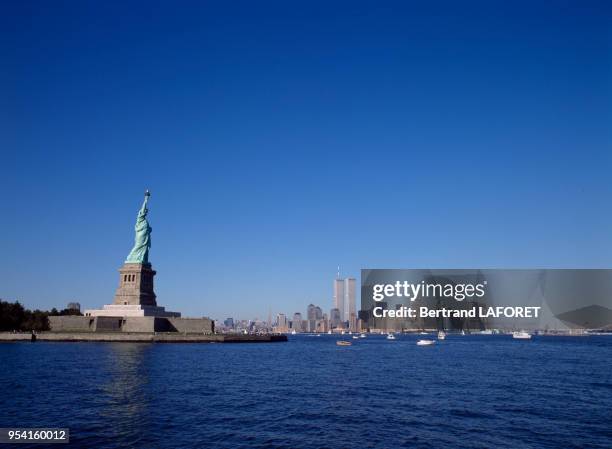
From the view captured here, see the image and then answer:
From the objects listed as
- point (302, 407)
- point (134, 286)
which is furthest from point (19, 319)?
point (302, 407)

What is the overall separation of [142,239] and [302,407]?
305ft

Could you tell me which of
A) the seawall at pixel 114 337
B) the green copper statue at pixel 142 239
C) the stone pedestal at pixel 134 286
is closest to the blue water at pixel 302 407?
the seawall at pixel 114 337

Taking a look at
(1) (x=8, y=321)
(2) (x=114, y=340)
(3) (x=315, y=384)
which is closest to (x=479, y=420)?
(3) (x=315, y=384)

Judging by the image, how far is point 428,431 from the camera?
27.5 m

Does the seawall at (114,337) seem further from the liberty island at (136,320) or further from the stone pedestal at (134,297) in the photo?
the stone pedestal at (134,297)

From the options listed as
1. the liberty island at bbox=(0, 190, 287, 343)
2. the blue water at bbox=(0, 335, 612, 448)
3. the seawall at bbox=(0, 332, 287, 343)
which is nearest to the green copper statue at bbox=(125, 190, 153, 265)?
the liberty island at bbox=(0, 190, 287, 343)

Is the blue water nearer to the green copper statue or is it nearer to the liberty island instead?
the liberty island

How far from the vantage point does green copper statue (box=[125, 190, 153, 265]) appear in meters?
117

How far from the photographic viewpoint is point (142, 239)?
390ft

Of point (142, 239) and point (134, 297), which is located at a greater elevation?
point (142, 239)

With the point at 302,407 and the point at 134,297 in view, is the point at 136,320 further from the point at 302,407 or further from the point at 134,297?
the point at 302,407

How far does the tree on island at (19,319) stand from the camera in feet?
396

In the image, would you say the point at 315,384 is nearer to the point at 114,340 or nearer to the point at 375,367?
the point at 375,367

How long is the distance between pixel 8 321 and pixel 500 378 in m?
113
